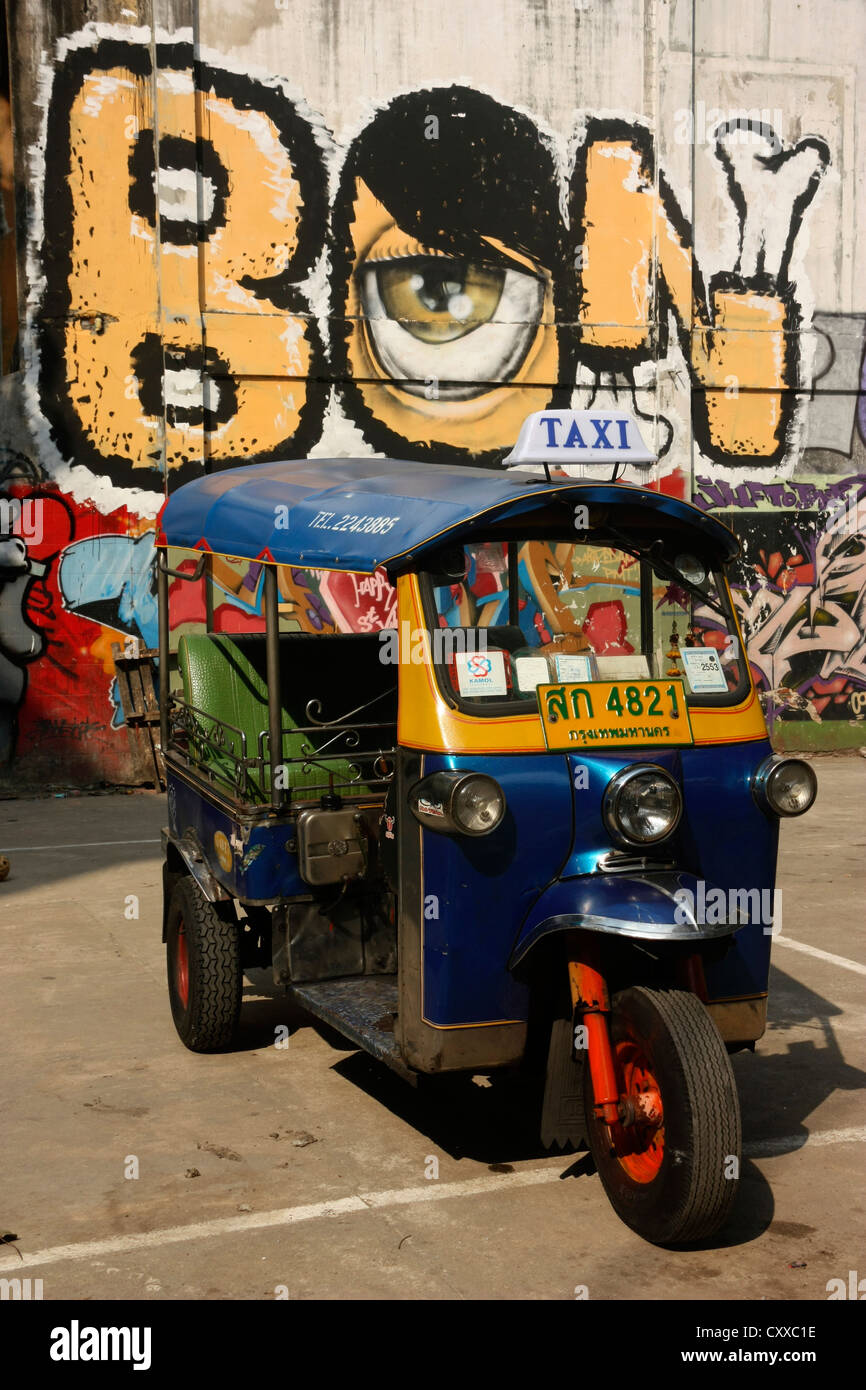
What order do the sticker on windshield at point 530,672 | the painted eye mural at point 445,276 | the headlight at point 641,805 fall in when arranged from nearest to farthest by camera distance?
1. the headlight at point 641,805
2. the sticker on windshield at point 530,672
3. the painted eye mural at point 445,276

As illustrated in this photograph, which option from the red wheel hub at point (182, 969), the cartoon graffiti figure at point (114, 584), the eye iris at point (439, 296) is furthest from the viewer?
the eye iris at point (439, 296)

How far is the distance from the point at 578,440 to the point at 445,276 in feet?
34.1

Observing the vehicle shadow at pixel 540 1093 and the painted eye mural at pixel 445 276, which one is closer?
the vehicle shadow at pixel 540 1093

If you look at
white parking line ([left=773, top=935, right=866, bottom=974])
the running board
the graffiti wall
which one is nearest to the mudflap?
the running board

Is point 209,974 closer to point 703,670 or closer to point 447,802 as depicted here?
point 447,802

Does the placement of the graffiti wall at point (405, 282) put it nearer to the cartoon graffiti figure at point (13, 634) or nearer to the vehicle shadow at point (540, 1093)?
the cartoon graffiti figure at point (13, 634)

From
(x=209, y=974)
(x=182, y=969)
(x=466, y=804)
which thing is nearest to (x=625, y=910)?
(x=466, y=804)

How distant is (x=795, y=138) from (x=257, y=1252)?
14.7 metres

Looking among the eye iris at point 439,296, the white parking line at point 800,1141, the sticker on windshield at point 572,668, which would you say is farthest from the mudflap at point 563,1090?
the eye iris at point 439,296

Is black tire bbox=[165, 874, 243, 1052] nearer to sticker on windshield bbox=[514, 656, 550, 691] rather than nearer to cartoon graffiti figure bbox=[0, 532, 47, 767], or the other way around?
sticker on windshield bbox=[514, 656, 550, 691]

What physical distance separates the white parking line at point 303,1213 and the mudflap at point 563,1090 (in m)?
0.34

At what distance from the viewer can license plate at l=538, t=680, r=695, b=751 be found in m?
5.01

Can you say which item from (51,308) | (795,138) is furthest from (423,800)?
(795,138)

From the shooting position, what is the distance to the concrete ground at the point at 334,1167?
4508 mm
